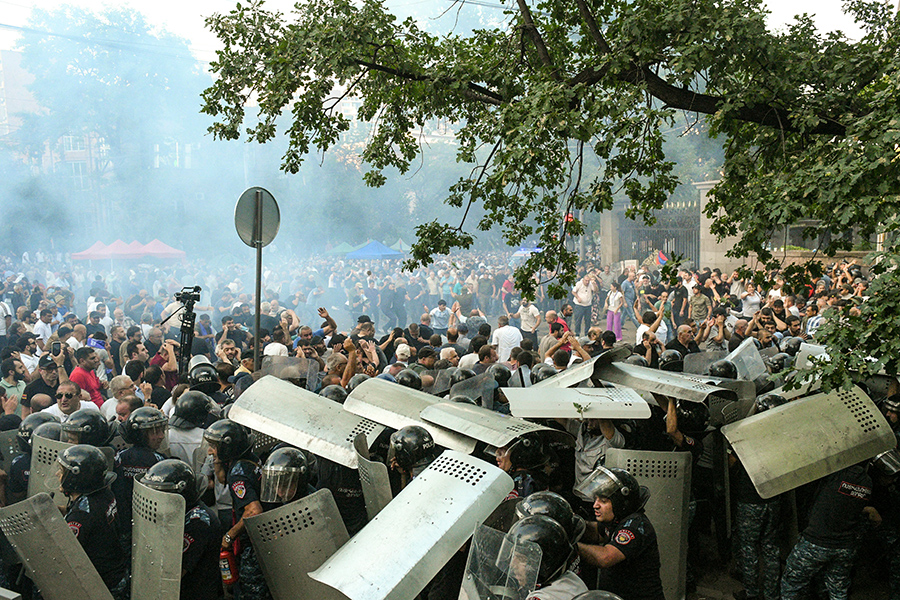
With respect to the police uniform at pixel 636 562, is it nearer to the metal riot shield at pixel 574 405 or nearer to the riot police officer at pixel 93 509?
the metal riot shield at pixel 574 405

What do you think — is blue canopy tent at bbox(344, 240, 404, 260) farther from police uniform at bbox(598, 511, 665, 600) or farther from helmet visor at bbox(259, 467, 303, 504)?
police uniform at bbox(598, 511, 665, 600)

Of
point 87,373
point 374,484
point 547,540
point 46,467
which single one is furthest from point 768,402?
point 87,373

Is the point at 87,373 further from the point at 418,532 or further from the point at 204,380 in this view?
the point at 418,532

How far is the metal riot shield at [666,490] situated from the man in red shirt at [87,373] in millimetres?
5664

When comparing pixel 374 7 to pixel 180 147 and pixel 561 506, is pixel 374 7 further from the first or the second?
pixel 180 147

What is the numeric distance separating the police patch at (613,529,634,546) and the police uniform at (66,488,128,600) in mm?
2630

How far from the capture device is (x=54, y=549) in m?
3.68

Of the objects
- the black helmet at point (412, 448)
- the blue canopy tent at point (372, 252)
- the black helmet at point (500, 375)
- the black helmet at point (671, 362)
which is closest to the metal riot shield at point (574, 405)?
the black helmet at point (412, 448)

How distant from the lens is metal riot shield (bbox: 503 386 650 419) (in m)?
4.70

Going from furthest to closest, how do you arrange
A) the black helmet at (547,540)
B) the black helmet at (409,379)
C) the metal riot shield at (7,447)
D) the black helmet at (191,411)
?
the black helmet at (409,379)
the metal riot shield at (7,447)
the black helmet at (191,411)
the black helmet at (547,540)

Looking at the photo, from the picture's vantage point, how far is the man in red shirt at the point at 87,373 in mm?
7742

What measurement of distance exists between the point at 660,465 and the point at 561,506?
1.37 metres

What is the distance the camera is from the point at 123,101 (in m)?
30.6

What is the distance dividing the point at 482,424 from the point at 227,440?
1.53 meters
